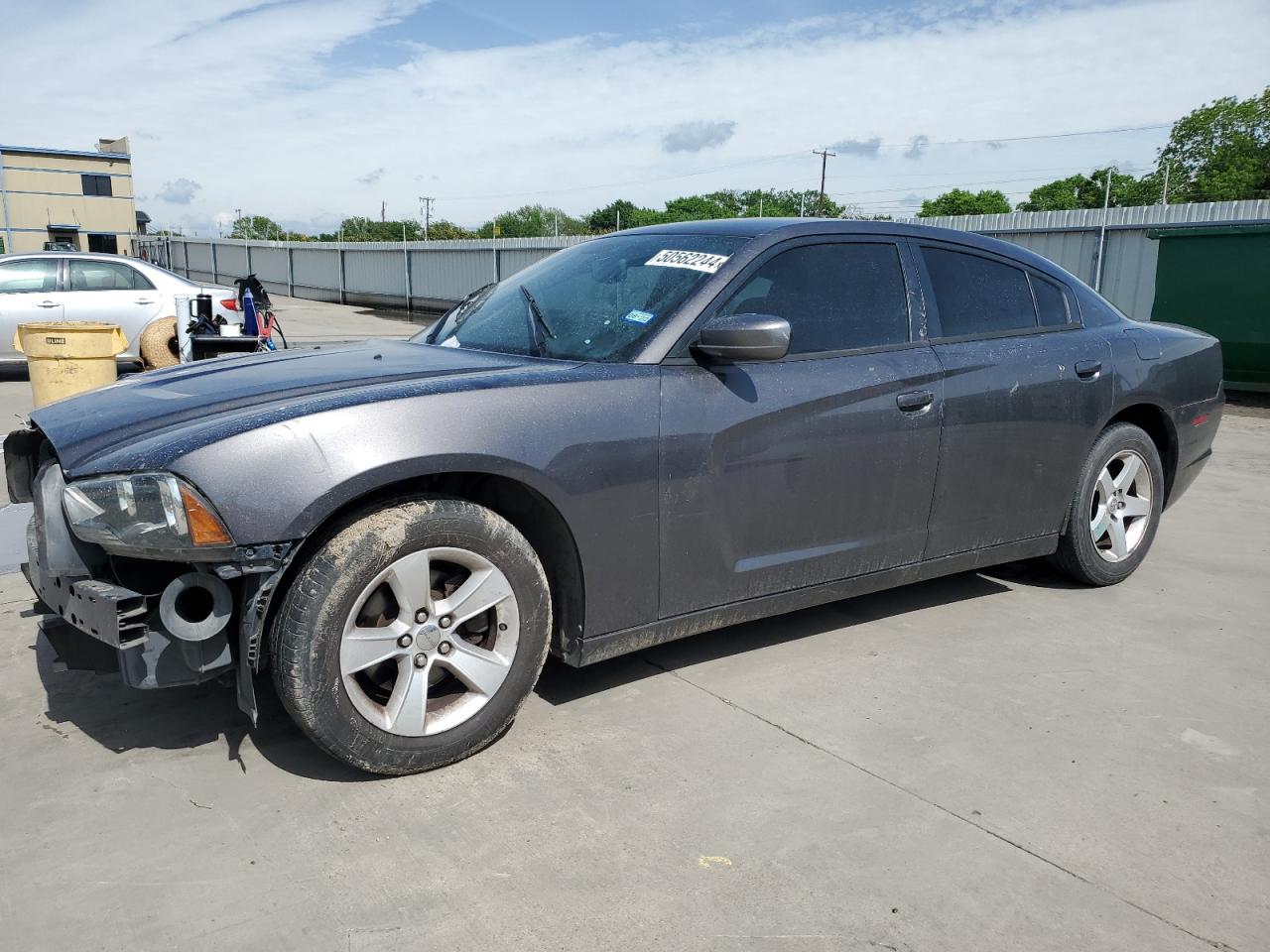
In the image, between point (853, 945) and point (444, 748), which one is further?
point (444, 748)

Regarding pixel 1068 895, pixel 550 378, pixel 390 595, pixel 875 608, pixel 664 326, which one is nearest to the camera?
pixel 1068 895

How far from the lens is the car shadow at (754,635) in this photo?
361cm

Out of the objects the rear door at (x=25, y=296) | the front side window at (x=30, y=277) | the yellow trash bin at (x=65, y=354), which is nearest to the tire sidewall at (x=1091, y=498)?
the yellow trash bin at (x=65, y=354)

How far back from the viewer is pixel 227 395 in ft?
9.75

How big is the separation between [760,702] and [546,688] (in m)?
0.74

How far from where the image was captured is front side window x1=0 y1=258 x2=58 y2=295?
1158 centimetres

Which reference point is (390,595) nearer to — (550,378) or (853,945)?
(550,378)

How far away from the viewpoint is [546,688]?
3.54m

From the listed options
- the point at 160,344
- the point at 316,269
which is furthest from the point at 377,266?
the point at 160,344

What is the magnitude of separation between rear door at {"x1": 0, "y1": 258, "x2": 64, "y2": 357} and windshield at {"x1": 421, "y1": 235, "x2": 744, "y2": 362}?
9671 millimetres

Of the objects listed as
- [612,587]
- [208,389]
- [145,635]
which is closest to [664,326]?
[612,587]

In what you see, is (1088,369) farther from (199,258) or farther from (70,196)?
(70,196)

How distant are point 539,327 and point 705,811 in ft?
5.71

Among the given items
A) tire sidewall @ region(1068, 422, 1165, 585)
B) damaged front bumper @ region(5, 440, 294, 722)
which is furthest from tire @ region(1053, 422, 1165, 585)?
damaged front bumper @ region(5, 440, 294, 722)
